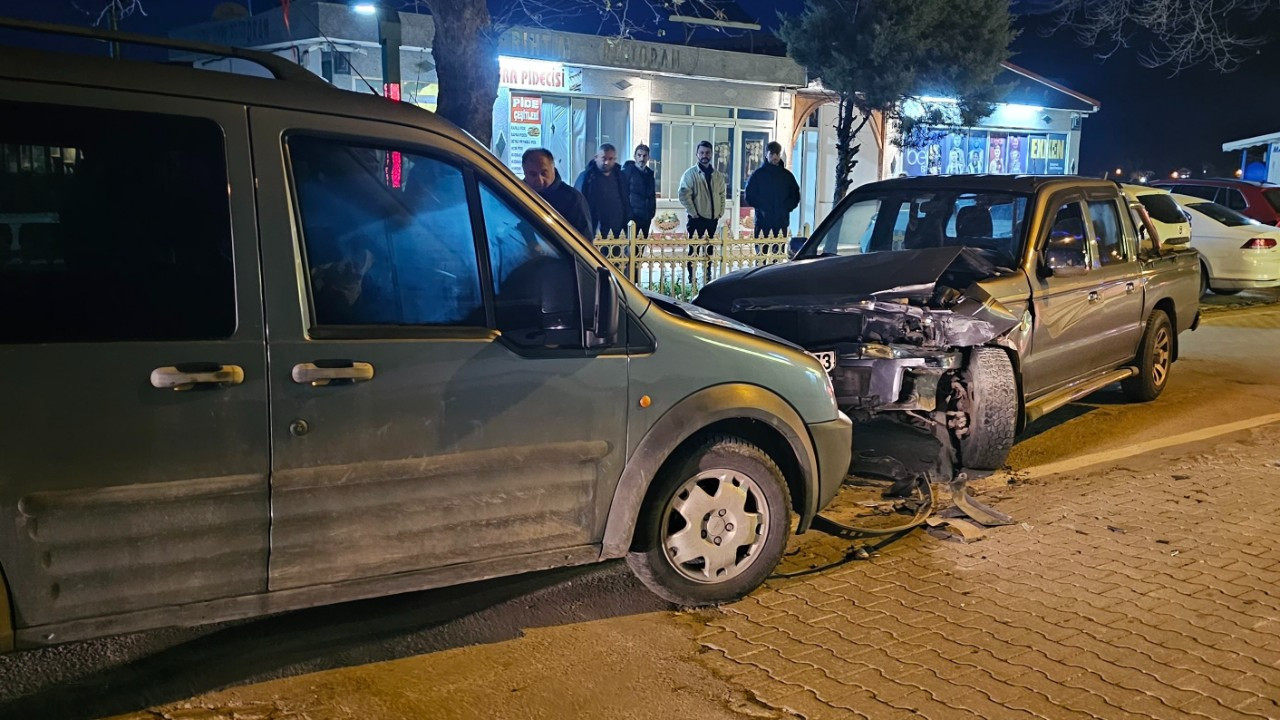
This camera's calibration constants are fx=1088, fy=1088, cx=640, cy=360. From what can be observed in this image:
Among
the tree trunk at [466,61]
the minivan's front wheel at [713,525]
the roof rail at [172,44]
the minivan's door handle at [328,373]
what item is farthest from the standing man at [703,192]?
the minivan's door handle at [328,373]

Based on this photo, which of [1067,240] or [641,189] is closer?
[1067,240]

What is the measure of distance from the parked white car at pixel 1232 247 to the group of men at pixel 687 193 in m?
6.48

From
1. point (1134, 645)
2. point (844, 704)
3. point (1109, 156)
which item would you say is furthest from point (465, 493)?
point (1109, 156)

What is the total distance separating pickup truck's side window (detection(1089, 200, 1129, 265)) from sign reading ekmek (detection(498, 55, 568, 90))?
10.4 metres

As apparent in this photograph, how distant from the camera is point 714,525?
455 centimetres

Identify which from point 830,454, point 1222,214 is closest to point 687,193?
point 1222,214

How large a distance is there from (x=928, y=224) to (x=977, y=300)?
1590 millimetres

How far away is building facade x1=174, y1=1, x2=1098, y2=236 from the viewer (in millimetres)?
14977

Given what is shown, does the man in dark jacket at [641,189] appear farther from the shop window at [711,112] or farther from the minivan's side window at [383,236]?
the minivan's side window at [383,236]

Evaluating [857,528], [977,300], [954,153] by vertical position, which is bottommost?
[857,528]

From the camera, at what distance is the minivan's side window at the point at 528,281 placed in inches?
159

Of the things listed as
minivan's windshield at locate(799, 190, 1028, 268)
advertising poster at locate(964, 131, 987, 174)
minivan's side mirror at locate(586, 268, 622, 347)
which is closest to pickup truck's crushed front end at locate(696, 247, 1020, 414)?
minivan's windshield at locate(799, 190, 1028, 268)

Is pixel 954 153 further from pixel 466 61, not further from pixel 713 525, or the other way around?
pixel 713 525

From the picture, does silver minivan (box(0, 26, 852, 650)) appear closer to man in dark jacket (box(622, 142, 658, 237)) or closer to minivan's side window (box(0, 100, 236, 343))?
minivan's side window (box(0, 100, 236, 343))
